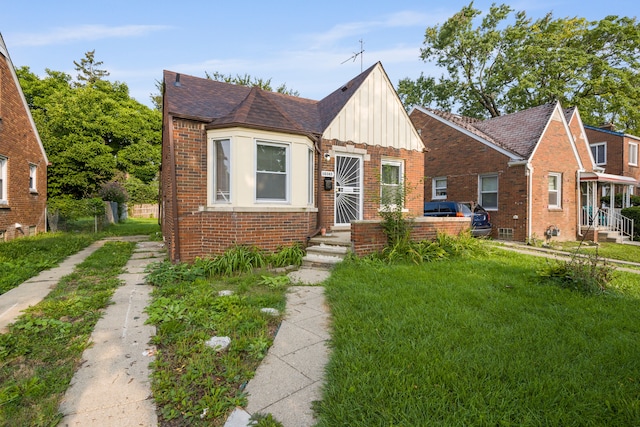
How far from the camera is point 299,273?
6141 mm

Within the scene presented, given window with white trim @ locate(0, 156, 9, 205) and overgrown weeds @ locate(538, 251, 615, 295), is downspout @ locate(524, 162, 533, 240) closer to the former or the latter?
overgrown weeds @ locate(538, 251, 615, 295)

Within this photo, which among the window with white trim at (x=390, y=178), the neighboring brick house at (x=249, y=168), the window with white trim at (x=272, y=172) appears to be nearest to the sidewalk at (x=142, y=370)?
the neighboring brick house at (x=249, y=168)

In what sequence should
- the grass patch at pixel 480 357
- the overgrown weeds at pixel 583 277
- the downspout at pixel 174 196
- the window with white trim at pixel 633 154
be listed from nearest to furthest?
1. the grass patch at pixel 480 357
2. the overgrown weeds at pixel 583 277
3. the downspout at pixel 174 196
4. the window with white trim at pixel 633 154

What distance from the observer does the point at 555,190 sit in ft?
44.1

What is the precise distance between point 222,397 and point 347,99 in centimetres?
847

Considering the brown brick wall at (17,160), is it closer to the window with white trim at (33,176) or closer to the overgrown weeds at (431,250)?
the window with white trim at (33,176)

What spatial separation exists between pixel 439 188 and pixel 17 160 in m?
17.5

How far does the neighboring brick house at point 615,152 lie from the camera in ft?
63.9

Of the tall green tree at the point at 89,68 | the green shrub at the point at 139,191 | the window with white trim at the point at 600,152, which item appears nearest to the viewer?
the window with white trim at the point at 600,152

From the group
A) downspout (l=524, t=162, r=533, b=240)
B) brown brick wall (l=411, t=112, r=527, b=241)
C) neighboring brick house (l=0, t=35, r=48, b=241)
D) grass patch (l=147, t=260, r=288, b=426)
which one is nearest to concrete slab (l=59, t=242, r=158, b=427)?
grass patch (l=147, t=260, r=288, b=426)

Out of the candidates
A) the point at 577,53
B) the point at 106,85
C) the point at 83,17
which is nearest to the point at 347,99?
the point at 83,17

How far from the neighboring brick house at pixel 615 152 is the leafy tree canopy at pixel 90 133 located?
3093 centimetres

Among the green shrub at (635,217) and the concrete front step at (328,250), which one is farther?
the green shrub at (635,217)

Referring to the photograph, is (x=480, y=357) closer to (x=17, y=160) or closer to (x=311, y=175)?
(x=311, y=175)
